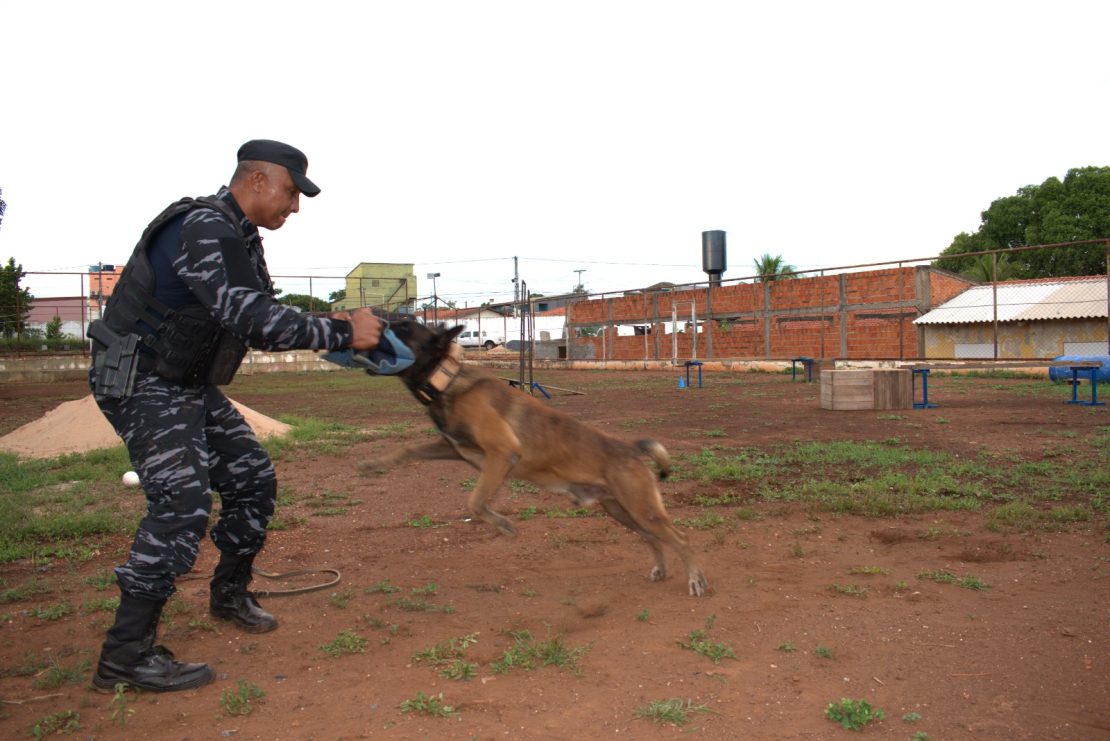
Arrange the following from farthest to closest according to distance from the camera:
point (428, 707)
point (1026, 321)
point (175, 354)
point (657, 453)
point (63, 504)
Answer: point (1026, 321) → point (63, 504) → point (657, 453) → point (175, 354) → point (428, 707)

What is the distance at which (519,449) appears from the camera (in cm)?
450

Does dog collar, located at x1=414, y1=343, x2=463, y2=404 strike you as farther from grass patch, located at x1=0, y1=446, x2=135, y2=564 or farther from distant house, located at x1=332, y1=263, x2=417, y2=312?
distant house, located at x1=332, y1=263, x2=417, y2=312

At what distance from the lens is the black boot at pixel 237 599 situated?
404 centimetres

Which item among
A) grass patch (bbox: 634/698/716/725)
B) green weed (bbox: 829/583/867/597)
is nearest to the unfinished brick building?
green weed (bbox: 829/583/867/597)

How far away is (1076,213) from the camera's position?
43.9m

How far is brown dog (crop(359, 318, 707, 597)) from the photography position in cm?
436

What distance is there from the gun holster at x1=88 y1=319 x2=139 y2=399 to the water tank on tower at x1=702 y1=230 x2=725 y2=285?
43.7 m

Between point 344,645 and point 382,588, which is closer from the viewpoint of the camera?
point 344,645

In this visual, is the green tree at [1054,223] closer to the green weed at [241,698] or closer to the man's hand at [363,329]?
the man's hand at [363,329]

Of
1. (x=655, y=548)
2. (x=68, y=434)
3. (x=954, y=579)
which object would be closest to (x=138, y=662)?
(x=655, y=548)

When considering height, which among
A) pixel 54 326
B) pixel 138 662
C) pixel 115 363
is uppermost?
pixel 54 326

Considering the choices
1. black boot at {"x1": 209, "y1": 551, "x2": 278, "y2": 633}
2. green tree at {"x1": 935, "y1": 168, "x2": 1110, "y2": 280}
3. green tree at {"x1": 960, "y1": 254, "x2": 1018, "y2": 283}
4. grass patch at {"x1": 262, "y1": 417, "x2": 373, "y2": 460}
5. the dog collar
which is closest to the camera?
black boot at {"x1": 209, "y1": 551, "x2": 278, "y2": 633}

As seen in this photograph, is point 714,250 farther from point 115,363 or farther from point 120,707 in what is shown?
point 120,707

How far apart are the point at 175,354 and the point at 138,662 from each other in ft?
4.36
